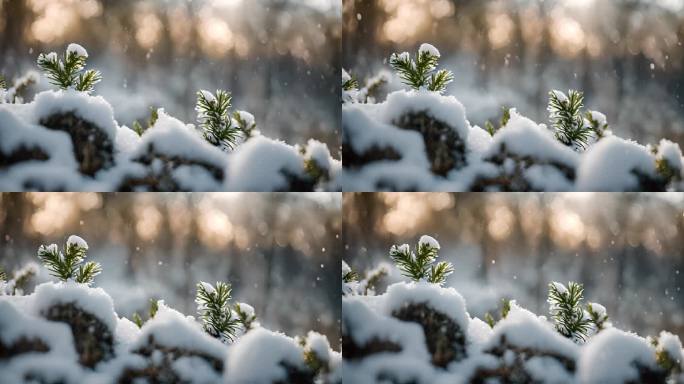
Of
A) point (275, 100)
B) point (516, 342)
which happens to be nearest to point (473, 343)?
point (516, 342)

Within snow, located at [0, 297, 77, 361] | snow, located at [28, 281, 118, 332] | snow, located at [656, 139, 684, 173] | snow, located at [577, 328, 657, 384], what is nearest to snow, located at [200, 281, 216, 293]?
snow, located at [28, 281, 118, 332]

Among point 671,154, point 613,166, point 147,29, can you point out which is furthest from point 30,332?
point 671,154

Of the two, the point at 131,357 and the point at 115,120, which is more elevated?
the point at 115,120

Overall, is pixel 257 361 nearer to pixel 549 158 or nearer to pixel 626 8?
pixel 549 158

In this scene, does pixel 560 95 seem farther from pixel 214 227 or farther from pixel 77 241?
pixel 77 241

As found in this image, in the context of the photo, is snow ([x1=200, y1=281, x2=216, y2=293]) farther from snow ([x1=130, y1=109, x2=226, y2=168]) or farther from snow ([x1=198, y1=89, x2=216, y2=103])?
snow ([x1=198, y1=89, x2=216, y2=103])
